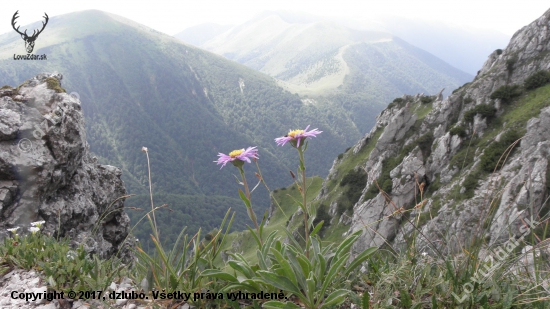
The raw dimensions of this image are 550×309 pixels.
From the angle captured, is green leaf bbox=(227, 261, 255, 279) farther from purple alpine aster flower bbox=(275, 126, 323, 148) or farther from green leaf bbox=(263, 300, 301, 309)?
purple alpine aster flower bbox=(275, 126, 323, 148)

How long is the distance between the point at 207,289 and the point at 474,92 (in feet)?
181

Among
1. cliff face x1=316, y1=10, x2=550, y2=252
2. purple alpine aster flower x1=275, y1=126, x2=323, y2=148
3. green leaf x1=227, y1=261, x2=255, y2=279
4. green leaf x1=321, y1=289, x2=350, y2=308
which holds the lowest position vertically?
cliff face x1=316, y1=10, x2=550, y2=252

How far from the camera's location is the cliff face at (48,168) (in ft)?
40.8

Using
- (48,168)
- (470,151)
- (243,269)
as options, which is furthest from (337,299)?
(470,151)

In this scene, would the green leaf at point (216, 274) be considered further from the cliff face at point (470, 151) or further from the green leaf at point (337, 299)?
the cliff face at point (470, 151)

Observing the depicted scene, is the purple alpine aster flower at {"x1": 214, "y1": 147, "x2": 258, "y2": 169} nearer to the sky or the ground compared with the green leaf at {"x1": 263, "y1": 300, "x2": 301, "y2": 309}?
nearer to the sky

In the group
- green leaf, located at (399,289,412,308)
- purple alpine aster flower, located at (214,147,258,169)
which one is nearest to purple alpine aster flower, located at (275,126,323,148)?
purple alpine aster flower, located at (214,147,258,169)

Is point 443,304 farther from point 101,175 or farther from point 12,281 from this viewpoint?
point 101,175

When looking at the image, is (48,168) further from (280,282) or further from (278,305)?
(278,305)

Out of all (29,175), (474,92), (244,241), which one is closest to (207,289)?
(29,175)

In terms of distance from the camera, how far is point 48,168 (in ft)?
44.7

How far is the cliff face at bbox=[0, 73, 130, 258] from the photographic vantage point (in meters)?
12.4

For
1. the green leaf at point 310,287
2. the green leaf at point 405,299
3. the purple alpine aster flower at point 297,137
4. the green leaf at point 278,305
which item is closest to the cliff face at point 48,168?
the purple alpine aster flower at point 297,137

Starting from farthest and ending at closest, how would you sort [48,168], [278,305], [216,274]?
[48,168] < [216,274] < [278,305]
